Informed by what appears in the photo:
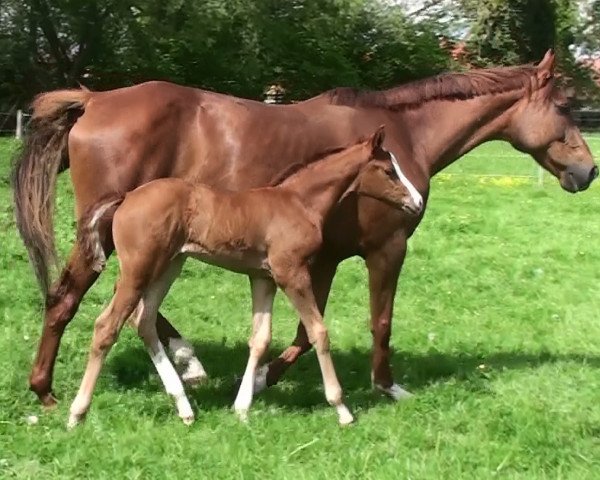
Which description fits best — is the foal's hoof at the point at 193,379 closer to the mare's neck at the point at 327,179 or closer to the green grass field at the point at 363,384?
the green grass field at the point at 363,384

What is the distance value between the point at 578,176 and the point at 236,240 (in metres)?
2.78

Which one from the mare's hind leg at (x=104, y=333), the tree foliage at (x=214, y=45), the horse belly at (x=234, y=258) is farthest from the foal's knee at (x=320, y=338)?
the tree foliage at (x=214, y=45)

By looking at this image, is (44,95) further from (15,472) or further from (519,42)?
(519,42)

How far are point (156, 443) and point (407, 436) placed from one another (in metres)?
1.28

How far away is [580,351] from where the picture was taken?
6574 millimetres

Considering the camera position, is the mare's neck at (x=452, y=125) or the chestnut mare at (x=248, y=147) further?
the mare's neck at (x=452, y=125)

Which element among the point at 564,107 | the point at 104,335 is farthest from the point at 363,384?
the point at 564,107

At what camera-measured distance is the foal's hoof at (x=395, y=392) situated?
540 cm

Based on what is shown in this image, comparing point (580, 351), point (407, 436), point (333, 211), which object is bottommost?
point (580, 351)

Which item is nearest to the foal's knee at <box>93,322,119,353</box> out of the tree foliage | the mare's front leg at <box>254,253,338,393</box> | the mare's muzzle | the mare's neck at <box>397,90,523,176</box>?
the mare's front leg at <box>254,253,338,393</box>

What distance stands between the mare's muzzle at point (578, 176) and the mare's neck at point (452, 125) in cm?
56

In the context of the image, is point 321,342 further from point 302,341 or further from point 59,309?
point 59,309

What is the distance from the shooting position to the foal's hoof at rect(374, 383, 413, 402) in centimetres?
540

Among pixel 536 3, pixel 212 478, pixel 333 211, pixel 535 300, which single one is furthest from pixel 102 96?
pixel 536 3
